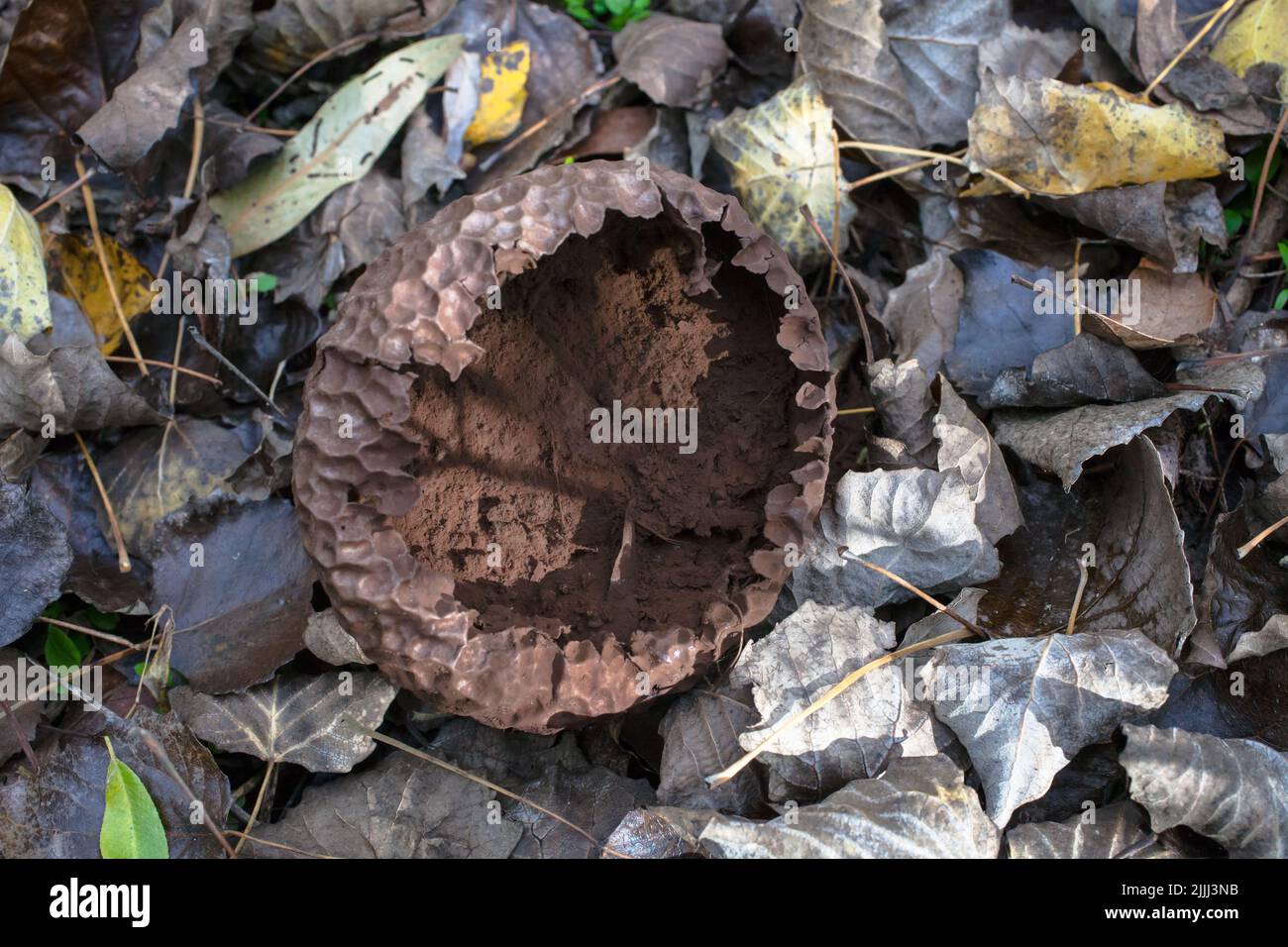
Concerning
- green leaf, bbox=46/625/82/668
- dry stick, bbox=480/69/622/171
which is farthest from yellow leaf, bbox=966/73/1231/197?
green leaf, bbox=46/625/82/668

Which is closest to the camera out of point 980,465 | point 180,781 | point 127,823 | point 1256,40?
point 127,823

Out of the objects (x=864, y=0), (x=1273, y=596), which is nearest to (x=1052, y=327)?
(x=1273, y=596)

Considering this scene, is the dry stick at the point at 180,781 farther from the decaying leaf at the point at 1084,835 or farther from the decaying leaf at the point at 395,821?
the decaying leaf at the point at 1084,835

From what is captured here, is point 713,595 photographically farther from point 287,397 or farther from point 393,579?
point 287,397

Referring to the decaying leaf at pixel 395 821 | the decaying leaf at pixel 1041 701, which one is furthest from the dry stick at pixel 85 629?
the decaying leaf at pixel 1041 701

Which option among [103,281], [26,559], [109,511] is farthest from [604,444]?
[103,281]

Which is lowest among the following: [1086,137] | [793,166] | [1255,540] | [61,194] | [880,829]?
[880,829]

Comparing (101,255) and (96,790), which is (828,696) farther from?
(101,255)

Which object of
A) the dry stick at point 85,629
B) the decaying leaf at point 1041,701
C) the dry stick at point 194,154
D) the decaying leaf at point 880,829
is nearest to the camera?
the decaying leaf at point 880,829
